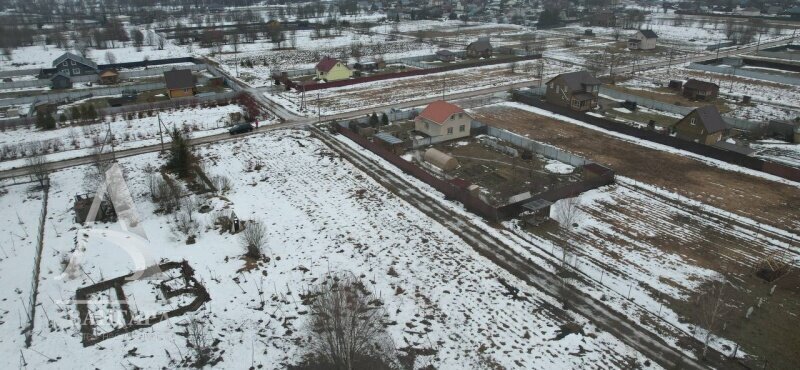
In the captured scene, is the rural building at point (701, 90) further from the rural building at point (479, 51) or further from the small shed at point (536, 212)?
the small shed at point (536, 212)

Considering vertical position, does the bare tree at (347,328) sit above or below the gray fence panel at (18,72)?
below

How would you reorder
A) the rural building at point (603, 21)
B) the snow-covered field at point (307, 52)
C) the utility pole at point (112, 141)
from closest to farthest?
the utility pole at point (112, 141), the snow-covered field at point (307, 52), the rural building at point (603, 21)

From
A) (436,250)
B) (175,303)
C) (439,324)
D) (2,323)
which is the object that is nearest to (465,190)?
(436,250)

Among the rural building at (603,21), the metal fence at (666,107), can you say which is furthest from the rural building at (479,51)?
the rural building at (603,21)

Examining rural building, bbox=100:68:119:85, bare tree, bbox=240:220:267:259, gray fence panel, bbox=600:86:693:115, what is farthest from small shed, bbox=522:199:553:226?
rural building, bbox=100:68:119:85

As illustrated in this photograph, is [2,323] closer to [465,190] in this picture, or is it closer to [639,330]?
[465,190]

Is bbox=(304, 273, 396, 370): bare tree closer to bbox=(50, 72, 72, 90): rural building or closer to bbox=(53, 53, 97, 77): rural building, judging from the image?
bbox=(50, 72, 72, 90): rural building
